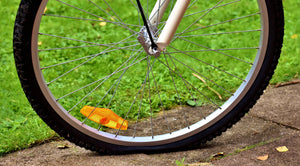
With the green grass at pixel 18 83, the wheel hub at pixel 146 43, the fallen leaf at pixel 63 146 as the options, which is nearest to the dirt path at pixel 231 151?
the fallen leaf at pixel 63 146

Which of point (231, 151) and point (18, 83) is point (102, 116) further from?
point (18, 83)


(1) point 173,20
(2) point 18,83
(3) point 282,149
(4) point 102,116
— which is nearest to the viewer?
(1) point 173,20

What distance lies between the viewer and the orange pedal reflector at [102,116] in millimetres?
2213

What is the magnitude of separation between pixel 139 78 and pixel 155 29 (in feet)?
3.15

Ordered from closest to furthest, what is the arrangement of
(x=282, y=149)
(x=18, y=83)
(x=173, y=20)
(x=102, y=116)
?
(x=173, y=20) < (x=282, y=149) < (x=102, y=116) < (x=18, y=83)

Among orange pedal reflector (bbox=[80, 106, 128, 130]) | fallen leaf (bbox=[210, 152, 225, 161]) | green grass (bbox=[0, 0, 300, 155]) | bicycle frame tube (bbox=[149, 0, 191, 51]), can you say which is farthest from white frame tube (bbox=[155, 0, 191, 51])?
green grass (bbox=[0, 0, 300, 155])

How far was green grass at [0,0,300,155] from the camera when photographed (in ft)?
7.88

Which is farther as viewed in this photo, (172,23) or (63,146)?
(63,146)

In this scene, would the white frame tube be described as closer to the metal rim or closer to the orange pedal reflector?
the metal rim

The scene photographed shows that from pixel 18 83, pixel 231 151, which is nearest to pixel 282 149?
pixel 231 151

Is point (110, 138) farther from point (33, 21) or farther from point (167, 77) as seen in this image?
point (167, 77)

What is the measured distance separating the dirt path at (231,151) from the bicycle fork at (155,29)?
1.90 ft

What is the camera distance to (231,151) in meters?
2.18

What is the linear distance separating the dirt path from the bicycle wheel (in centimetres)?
8
